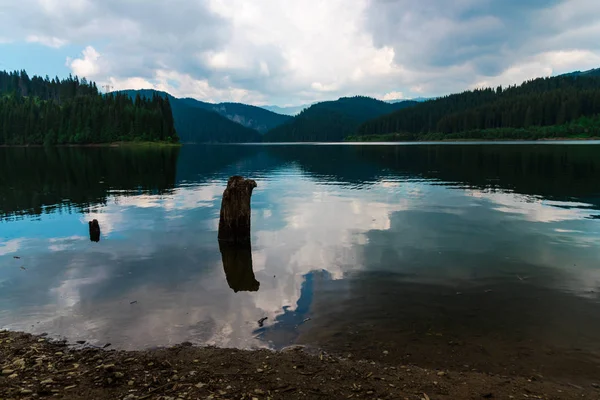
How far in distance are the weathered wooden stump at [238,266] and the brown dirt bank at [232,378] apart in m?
6.03

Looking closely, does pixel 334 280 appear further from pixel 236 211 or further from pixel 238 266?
pixel 236 211

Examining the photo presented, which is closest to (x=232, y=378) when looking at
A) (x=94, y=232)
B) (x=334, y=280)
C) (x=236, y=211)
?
(x=334, y=280)

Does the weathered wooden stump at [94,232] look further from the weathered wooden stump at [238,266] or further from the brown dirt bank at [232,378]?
the brown dirt bank at [232,378]

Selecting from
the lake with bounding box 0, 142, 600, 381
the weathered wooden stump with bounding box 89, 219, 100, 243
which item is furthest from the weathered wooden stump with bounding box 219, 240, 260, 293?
the weathered wooden stump with bounding box 89, 219, 100, 243

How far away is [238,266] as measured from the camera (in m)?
19.8

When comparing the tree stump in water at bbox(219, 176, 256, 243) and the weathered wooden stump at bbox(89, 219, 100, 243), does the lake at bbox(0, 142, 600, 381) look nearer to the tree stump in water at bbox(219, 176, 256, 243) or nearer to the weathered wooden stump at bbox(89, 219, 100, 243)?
the weathered wooden stump at bbox(89, 219, 100, 243)

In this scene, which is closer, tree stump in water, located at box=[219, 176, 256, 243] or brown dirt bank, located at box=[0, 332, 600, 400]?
brown dirt bank, located at box=[0, 332, 600, 400]

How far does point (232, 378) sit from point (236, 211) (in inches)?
604

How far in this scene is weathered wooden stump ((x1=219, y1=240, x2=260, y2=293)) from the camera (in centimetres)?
1723

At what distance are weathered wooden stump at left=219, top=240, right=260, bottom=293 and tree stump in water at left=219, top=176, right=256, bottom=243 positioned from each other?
0.50 meters

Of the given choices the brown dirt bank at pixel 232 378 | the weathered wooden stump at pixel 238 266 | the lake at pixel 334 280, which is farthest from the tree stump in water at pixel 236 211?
the brown dirt bank at pixel 232 378

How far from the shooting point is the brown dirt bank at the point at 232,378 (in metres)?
8.55

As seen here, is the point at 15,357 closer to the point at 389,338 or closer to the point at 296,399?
the point at 296,399

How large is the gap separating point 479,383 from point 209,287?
11.4 metres
